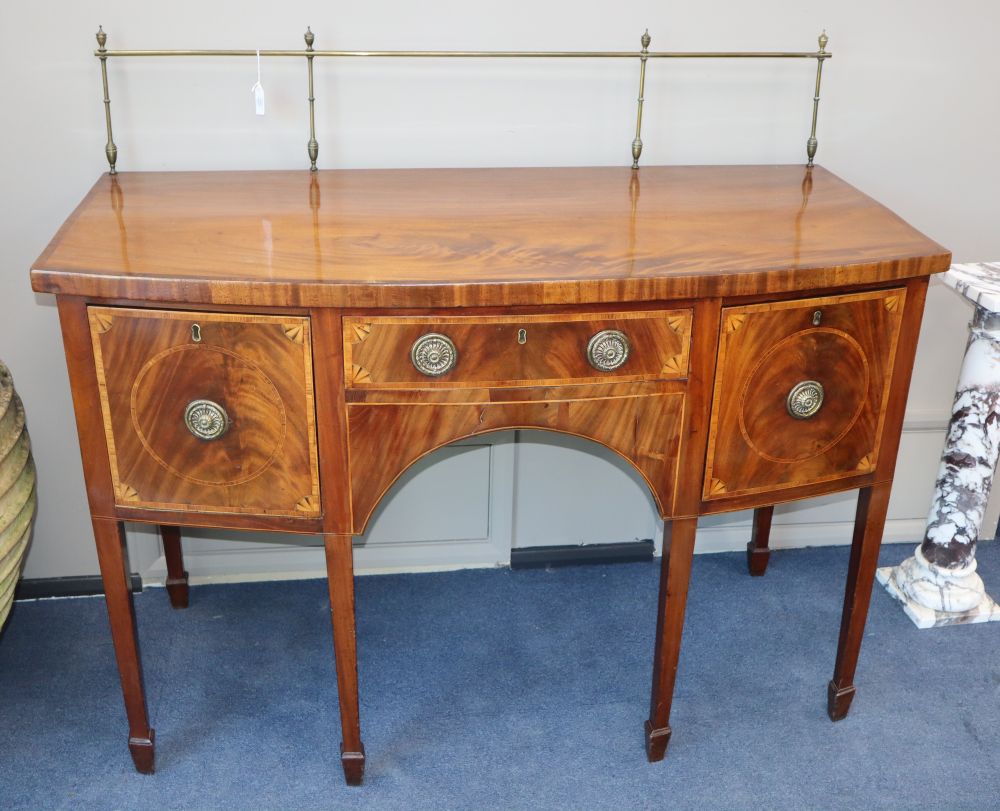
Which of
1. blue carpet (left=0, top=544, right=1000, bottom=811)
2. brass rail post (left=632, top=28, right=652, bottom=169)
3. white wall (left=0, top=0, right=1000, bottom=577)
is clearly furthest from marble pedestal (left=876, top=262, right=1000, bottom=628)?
brass rail post (left=632, top=28, right=652, bottom=169)

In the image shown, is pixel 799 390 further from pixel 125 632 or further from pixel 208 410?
pixel 125 632

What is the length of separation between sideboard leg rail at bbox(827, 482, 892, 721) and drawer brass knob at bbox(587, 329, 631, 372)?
577 millimetres

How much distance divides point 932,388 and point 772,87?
82 centimetres

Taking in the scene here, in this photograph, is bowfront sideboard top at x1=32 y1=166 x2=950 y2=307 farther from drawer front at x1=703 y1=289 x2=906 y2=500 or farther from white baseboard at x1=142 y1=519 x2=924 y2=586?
white baseboard at x1=142 y1=519 x2=924 y2=586

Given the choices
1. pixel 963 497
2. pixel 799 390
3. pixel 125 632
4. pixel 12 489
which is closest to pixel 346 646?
pixel 125 632

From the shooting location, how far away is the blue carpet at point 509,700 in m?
1.95

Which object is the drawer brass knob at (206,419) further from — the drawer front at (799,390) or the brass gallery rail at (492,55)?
the drawer front at (799,390)

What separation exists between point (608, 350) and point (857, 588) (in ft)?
2.46

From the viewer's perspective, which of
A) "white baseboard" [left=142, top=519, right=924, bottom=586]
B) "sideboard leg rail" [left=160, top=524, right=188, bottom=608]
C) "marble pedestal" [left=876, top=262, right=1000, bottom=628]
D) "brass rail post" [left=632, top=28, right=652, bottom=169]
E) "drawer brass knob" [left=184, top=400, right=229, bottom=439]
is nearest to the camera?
"drawer brass knob" [left=184, top=400, right=229, bottom=439]

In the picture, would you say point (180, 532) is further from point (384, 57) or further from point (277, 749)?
point (384, 57)

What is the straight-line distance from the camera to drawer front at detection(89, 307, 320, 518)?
1579 mm

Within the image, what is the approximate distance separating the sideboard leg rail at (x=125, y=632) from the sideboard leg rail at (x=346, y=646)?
0.33 m

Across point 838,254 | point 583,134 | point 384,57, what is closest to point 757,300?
point 838,254

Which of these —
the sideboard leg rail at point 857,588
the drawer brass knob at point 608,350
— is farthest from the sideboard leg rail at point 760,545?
the drawer brass knob at point 608,350
